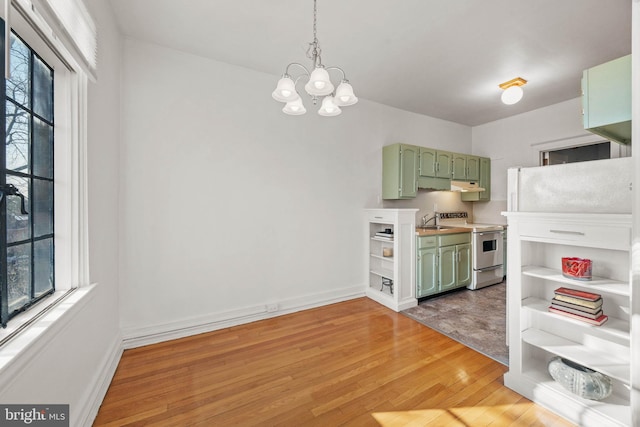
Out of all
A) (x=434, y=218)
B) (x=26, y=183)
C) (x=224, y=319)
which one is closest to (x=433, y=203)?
(x=434, y=218)

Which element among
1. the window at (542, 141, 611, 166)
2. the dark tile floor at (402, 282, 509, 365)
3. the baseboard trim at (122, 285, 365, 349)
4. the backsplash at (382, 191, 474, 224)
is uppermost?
the window at (542, 141, 611, 166)

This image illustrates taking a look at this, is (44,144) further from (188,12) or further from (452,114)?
(452,114)

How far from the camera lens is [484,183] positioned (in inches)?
185

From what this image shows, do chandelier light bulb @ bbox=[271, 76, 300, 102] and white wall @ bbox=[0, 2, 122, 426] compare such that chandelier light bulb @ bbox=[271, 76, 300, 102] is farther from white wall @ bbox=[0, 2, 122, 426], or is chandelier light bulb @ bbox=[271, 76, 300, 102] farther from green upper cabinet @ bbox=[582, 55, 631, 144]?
green upper cabinet @ bbox=[582, 55, 631, 144]

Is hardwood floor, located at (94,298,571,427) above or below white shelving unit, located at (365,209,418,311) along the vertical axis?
below

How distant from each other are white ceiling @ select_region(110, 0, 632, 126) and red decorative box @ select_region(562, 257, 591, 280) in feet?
6.29

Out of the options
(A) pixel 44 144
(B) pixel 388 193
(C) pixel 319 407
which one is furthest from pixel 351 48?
(C) pixel 319 407

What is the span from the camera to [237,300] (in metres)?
2.84

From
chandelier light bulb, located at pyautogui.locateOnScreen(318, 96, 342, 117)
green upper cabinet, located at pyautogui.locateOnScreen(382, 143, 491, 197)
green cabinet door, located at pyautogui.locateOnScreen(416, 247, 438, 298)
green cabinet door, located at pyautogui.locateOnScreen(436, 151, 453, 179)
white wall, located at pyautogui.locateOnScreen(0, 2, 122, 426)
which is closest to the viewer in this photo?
white wall, located at pyautogui.locateOnScreen(0, 2, 122, 426)

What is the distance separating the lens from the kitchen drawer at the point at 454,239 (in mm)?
3623

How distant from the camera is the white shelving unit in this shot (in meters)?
3.25

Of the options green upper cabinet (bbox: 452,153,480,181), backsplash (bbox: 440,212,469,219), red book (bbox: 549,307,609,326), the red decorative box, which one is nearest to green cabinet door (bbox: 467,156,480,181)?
green upper cabinet (bbox: 452,153,480,181)

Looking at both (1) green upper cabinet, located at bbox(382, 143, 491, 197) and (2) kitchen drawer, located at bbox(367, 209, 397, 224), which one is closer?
(2) kitchen drawer, located at bbox(367, 209, 397, 224)

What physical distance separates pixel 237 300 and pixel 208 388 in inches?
40.9
